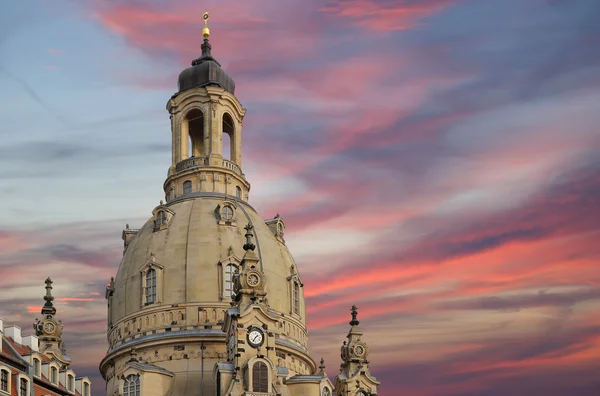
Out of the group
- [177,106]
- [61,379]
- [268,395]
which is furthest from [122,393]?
[177,106]

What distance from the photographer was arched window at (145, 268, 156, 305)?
350 feet

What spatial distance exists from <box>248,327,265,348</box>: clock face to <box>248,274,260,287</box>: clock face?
5077 millimetres

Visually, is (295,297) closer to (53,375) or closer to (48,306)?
(48,306)

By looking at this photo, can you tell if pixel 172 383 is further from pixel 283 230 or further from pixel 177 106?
pixel 177 106

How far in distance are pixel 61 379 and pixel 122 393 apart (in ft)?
69.2

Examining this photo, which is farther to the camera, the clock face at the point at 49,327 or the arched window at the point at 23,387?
the clock face at the point at 49,327

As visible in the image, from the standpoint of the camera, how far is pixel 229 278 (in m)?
107

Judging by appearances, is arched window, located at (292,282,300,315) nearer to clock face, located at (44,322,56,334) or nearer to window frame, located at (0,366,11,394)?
clock face, located at (44,322,56,334)

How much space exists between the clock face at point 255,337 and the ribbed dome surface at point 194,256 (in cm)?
986


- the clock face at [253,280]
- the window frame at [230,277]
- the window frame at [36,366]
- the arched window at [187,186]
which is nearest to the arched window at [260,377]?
the clock face at [253,280]

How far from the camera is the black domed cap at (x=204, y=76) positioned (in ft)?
404

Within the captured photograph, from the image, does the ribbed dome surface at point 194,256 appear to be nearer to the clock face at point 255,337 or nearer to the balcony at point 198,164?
the balcony at point 198,164

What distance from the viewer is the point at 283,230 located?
118m

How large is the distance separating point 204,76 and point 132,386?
40264mm
